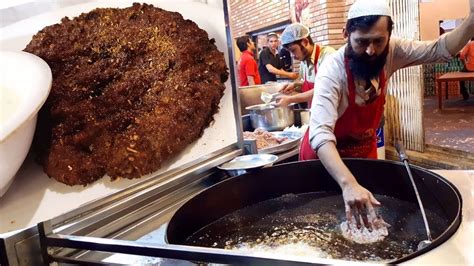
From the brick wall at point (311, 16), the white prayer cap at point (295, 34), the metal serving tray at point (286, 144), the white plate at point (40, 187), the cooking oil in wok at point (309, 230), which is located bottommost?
the cooking oil in wok at point (309, 230)

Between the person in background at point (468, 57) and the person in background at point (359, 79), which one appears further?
the person in background at point (468, 57)

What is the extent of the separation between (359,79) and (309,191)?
0.55 metres

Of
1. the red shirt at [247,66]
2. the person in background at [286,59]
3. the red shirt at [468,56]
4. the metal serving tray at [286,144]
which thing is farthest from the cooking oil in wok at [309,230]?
the red shirt at [468,56]

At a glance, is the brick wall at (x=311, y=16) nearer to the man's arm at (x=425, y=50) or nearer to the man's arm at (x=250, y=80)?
the man's arm at (x=250, y=80)

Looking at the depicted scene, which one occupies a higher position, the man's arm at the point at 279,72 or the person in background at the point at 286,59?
the person in background at the point at 286,59

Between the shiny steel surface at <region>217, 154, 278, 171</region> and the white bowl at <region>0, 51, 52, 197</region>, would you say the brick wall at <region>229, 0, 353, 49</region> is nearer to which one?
the shiny steel surface at <region>217, 154, 278, 171</region>

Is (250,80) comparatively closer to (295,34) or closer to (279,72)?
(279,72)

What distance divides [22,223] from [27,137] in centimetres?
19

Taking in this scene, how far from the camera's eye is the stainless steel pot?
2.82 metres

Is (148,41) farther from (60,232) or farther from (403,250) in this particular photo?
(403,250)

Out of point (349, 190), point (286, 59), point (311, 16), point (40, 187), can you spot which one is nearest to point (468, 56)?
point (311, 16)

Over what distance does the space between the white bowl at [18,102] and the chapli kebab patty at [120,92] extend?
9 cm

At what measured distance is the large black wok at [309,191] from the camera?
1.08m

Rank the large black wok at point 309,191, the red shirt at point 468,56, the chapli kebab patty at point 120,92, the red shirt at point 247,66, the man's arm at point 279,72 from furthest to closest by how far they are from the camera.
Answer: the red shirt at point 468,56 < the man's arm at point 279,72 < the red shirt at point 247,66 < the large black wok at point 309,191 < the chapli kebab patty at point 120,92
